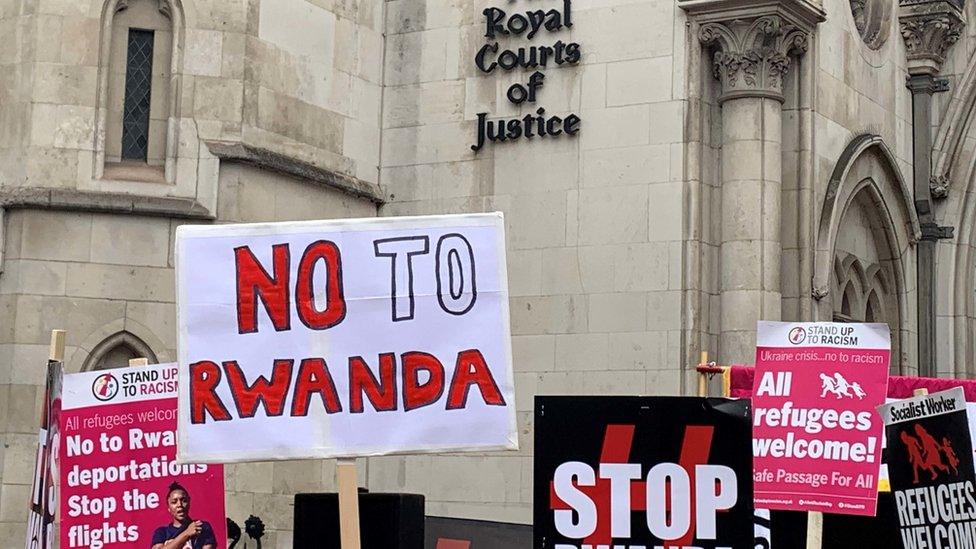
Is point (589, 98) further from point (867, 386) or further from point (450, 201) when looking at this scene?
point (867, 386)

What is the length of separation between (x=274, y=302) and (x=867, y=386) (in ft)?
11.3

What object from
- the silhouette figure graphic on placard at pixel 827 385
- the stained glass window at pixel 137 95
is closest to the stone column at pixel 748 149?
the stained glass window at pixel 137 95

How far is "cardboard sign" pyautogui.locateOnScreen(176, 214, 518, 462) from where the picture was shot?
23.7ft

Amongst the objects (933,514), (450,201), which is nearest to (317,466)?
(450,201)

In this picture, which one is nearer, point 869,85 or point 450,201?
point 450,201

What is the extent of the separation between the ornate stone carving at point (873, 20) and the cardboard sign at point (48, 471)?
36.9ft

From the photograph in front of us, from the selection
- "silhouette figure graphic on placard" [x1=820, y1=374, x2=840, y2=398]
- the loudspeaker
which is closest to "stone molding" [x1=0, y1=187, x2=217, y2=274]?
"silhouette figure graphic on placard" [x1=820, y1=374, x2=840, y2=398]

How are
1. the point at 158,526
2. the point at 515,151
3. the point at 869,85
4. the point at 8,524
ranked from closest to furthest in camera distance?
1. the point at 158,526
2. the point at 8,524
3. the point at 515,151
4. the point at 869,85

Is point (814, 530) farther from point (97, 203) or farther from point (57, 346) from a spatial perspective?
point (97, 203)

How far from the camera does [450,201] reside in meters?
17.3

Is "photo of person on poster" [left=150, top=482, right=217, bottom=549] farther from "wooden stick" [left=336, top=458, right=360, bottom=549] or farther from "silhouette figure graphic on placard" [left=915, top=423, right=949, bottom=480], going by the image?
"silhouette figure graphic on placard" [left=915, top=423, right=949, bottom=480]

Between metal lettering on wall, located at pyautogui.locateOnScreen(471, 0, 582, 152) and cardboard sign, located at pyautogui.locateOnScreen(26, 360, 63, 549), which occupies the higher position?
metal lettering on wall, located at pyautogui.locateOnScreen(471, 0, 582, 152)

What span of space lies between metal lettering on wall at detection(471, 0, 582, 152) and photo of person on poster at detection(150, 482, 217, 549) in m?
7.90

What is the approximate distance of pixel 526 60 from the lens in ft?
55.7
